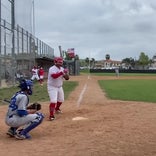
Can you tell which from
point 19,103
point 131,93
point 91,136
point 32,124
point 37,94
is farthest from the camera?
point 131,93

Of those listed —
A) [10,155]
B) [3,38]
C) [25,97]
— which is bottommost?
[10,155]

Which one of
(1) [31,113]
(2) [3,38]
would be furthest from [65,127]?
(2) [3,38]

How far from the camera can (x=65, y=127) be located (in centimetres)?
1068

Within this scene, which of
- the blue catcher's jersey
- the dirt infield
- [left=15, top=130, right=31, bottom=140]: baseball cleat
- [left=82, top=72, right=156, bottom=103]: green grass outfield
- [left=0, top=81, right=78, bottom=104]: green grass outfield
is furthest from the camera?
[left=82, top=72, right=156, bottom=103]: green grass outfield

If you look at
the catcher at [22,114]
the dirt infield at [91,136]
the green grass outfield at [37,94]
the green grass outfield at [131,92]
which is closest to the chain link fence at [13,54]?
the green grass outfield at [37,94]

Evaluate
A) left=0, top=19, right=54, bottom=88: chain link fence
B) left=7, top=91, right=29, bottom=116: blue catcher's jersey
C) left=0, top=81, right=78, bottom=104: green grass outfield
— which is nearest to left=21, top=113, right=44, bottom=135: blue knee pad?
left=7, top=91, right=29, bottom=116: blue catcher's jersey

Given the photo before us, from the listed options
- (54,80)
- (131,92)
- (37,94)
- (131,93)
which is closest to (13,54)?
(37,94)

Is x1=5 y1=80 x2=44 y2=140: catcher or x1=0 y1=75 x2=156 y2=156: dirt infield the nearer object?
x1=0 y1=75 x2=156 y2=156: dirt infield

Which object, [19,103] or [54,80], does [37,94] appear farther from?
[19,103]

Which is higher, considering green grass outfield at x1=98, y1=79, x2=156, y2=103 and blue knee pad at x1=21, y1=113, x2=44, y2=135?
blue knee pad at x1=21, y1=113, x2=44, y2=135

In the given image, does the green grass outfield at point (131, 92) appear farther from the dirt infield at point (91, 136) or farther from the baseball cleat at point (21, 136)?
the baseball cleat at point (21, 136)

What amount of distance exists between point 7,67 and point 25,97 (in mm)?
26214

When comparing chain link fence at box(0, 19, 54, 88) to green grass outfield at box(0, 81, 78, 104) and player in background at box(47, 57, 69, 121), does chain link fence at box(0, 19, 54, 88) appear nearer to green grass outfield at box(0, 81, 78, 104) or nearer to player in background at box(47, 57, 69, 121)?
green grass outfield at box(0, 81, 78, 104)

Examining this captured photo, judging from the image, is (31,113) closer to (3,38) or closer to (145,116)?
(145,116)
